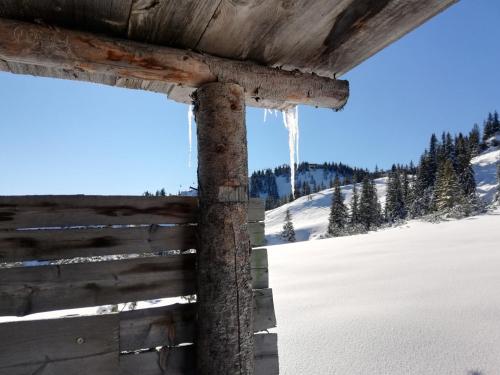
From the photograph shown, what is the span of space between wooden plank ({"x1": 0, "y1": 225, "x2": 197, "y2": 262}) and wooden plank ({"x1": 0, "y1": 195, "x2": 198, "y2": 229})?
0.16ft

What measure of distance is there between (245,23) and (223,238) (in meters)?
1.18

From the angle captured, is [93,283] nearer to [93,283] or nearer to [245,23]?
[93,283]

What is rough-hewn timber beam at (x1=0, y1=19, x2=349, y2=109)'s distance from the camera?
5.55ft

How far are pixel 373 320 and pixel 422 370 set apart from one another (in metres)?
1.40

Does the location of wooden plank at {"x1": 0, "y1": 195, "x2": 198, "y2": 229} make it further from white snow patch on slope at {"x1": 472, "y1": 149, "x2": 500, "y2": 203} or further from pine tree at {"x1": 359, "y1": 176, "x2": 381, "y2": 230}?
white snow patch on slope at {"x1": 472, "y1": 149, "x2": 500, "y2": 203}

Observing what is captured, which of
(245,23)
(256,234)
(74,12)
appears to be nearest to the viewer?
(74,12)

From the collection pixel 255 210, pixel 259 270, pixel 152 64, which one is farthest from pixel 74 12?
pixel 259 270

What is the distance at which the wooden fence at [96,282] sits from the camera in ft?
6.26

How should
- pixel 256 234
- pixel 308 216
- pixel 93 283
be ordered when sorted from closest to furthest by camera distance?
pixel 93 283
pixel 256 234
pixel 308 216

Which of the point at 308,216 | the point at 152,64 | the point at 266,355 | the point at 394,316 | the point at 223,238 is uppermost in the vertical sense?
the point at 308,216

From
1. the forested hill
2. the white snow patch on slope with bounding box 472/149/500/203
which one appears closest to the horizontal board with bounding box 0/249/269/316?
the white snow patch on slope with bounding box 472/149/500/203

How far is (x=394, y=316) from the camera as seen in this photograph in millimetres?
5266

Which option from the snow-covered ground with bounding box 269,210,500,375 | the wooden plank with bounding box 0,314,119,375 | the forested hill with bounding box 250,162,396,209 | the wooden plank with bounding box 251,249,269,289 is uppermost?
the forested hill with bounding box 250,162,396,209

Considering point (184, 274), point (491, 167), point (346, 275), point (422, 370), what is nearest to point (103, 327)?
point (184, 274)
